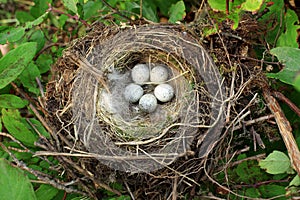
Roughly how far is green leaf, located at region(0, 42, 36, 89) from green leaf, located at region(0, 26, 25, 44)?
254mm

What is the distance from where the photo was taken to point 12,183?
1.53 m

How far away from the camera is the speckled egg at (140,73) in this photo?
2.36 metres

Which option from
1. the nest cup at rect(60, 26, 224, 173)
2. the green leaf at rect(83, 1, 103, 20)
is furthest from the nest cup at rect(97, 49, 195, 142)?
the green leaf at rect(83, 1, 103, 20)

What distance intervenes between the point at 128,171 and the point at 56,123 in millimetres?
382

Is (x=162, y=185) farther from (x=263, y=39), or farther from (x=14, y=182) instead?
(x=263, y=39)

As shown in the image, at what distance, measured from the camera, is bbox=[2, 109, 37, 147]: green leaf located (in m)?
2.02

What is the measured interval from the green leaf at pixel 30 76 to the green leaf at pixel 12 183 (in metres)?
0.76

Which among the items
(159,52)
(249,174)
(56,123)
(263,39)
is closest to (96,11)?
(159,52)

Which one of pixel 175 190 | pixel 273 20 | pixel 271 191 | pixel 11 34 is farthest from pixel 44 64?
pixel 271 191

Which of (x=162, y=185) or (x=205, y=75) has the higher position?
(x=205, y=75)

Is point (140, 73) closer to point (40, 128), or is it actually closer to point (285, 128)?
point (40, 128)

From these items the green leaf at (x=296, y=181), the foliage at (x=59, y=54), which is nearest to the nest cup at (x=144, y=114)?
the foliage at (x=59, y=54)

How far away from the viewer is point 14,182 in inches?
60.3

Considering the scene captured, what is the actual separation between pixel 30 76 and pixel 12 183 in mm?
808
